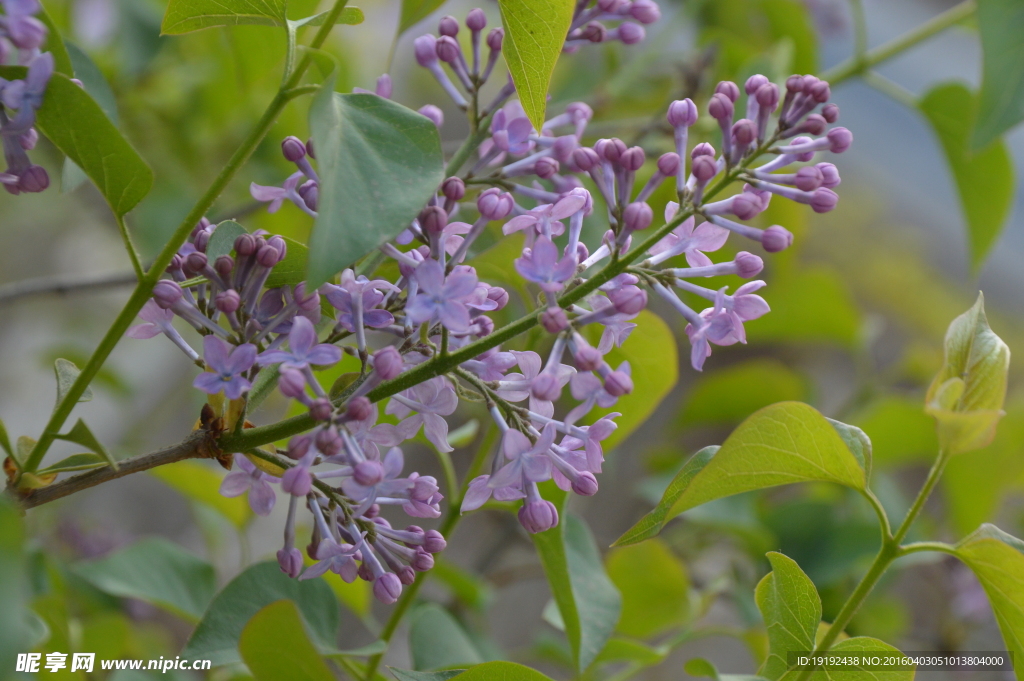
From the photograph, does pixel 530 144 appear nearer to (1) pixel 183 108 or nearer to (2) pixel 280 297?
(2) pixel 280 297

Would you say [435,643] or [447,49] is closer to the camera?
[447,49]

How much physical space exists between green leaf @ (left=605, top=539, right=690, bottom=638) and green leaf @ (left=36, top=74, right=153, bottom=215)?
1.95 feet

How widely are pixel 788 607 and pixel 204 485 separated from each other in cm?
56

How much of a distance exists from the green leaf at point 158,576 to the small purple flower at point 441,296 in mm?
505

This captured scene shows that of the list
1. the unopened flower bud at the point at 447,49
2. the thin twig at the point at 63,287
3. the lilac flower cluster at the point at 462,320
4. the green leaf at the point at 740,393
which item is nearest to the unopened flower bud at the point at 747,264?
the lilac flower cluster at the point at 462,320

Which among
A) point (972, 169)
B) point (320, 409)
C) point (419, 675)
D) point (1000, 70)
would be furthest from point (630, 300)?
point (972, 169)

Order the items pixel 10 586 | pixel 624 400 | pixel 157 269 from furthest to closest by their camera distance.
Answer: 1. pixel 624 400
2. pixel 157 269
3. pixel 10 586

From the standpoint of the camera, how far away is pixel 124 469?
35 centimetres

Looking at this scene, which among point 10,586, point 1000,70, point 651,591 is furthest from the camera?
point 651,591

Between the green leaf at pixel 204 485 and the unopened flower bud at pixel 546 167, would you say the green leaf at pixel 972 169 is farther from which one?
the green leaf at pixel 204 485

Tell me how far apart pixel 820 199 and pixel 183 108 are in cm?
105

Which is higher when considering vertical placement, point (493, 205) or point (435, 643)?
point (493, 205)

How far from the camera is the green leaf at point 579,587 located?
0.53 meters

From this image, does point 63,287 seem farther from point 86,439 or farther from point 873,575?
point 873,575
